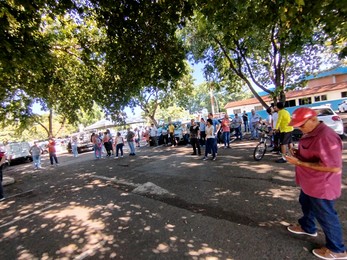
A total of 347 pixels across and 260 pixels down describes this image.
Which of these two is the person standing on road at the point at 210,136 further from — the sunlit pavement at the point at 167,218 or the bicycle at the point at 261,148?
the sunlit pavement at the point at 167,218

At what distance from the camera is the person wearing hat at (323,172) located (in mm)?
2369

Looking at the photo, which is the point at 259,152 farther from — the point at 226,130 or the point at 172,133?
the point at 172,133

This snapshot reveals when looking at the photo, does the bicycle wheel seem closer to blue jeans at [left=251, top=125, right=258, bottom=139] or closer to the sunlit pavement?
the sunlit pavement

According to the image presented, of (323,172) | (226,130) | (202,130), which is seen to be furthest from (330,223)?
(202,130)

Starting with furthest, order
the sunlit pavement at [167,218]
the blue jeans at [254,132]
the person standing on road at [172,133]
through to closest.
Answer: the person standing on road at [172,133] → the blue jeans at [254,132] → the sunlit pavement at [167,218]

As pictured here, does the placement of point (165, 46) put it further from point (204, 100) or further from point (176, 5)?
point (204, 100)

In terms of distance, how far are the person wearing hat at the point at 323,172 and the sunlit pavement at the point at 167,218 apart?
13.1 inches

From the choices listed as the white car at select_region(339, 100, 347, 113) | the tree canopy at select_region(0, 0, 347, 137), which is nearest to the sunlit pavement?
the tree canopy at select_region(0, 0, 347, 137)

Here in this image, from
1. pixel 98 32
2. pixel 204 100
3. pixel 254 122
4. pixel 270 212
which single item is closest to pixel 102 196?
pixel 270 212

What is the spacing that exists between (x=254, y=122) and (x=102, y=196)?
34.6 ft

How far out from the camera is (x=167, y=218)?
4.00m

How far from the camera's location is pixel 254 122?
13.3 m

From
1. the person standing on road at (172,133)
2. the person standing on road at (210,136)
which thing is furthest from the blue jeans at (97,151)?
the person standing on road at (210,136)

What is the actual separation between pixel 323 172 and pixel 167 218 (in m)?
2.68
